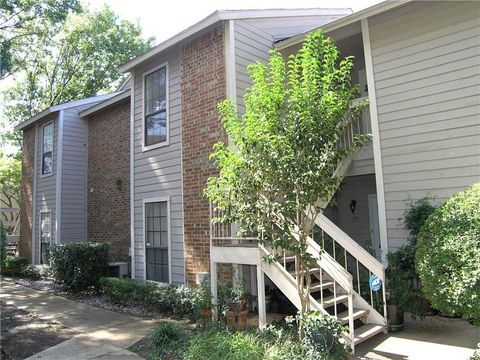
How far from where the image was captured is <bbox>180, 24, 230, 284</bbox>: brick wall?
8203 mm

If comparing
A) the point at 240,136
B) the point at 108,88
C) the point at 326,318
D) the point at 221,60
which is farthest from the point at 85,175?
the point at 108,88

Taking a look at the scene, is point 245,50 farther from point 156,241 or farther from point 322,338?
point 322,338

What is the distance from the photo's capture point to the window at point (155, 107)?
962cm

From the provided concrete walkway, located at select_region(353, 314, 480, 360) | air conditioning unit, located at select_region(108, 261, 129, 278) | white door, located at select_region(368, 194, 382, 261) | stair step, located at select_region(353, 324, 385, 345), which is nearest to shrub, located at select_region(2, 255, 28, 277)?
air conditioning unit, located at select_region(108, 261, 129, 278)

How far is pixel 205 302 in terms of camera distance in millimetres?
6898

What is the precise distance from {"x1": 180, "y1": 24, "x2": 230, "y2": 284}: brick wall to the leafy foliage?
3425 mm

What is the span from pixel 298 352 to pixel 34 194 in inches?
522

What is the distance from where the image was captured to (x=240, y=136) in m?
5.22

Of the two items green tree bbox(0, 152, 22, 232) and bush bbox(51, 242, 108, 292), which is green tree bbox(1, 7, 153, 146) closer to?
green tree bbox(0, 152, 22, 232)

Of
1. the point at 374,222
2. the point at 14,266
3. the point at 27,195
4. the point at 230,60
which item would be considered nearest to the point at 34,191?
the point at 27,195

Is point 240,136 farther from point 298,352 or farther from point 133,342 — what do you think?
point 133,342

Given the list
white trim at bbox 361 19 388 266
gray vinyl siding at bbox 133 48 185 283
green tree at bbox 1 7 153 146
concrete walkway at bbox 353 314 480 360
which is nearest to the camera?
concrete walkway at bbox 353 314 480 360

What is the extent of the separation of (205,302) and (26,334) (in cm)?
302

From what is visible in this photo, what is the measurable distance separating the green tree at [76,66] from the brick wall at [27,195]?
899 cm
